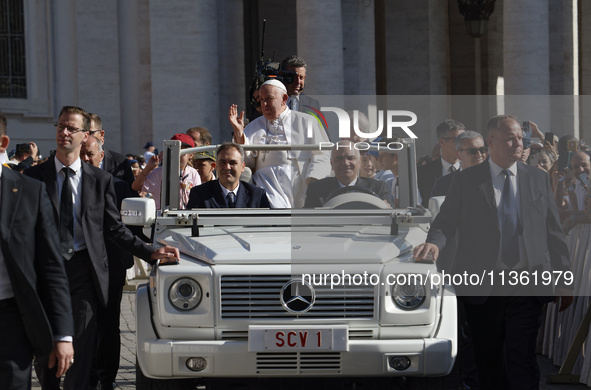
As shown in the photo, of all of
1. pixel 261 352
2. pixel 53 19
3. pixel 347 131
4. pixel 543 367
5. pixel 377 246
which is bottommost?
pixel 543 367

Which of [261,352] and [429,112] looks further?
[429,112]

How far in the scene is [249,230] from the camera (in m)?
7.77

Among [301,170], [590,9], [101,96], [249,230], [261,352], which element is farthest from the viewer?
[590,9]

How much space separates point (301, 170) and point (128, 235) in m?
1.39

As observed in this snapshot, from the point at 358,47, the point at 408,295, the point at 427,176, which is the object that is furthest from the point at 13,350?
the point at 358,47

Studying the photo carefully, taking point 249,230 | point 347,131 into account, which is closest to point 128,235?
point 249,230

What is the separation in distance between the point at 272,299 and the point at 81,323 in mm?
1370

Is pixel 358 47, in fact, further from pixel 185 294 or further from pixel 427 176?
pixel 185 294

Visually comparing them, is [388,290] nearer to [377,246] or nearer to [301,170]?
[377,246]

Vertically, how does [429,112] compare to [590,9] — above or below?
below

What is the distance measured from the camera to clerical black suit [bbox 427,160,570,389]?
7.57 m

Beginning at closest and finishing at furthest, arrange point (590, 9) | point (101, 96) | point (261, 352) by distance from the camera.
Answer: point (261, 352) → point (101, 96) → point (590, 9)

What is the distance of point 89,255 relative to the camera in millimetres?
7559

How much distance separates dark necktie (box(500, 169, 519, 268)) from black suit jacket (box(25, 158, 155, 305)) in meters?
2.31
